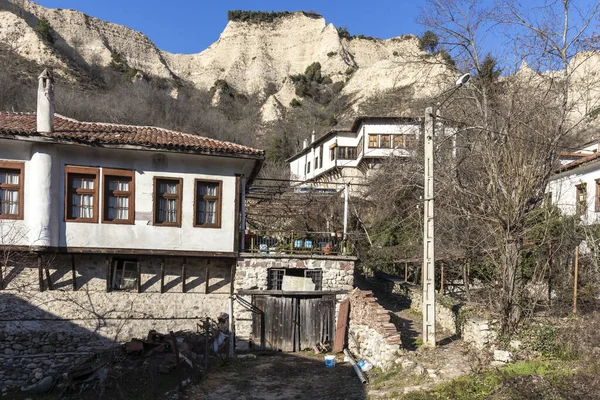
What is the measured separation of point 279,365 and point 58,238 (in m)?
7.06

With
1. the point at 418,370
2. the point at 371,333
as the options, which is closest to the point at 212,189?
the point at 371,333

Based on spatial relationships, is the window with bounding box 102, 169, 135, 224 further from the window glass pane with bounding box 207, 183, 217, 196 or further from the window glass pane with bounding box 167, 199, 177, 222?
the window glass pane with bounding box 207, 183, 217, 196

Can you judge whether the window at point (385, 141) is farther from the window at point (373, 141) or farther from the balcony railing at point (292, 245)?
the balcony railing at point (292, 245)

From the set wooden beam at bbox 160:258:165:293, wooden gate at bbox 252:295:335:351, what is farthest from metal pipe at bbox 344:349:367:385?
wooden beam at bbox 160:258:165:293

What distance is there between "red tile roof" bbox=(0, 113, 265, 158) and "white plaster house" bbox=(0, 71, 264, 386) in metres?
0.03

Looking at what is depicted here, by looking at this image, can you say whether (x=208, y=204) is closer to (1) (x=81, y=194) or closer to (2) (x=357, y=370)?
(1) (x=81, y=194)

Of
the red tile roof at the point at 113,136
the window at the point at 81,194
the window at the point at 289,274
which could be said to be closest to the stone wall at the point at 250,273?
the window at the point at 289,274

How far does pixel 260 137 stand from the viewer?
55.4 m

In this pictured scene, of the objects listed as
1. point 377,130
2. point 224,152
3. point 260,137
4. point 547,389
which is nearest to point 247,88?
point 260,137

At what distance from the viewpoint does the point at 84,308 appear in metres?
14.1

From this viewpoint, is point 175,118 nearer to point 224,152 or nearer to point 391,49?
point 224,152

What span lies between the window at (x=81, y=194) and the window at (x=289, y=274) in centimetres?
543

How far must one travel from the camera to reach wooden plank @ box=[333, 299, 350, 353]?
14.6 m

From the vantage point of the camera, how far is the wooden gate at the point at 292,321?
48.8 feet
